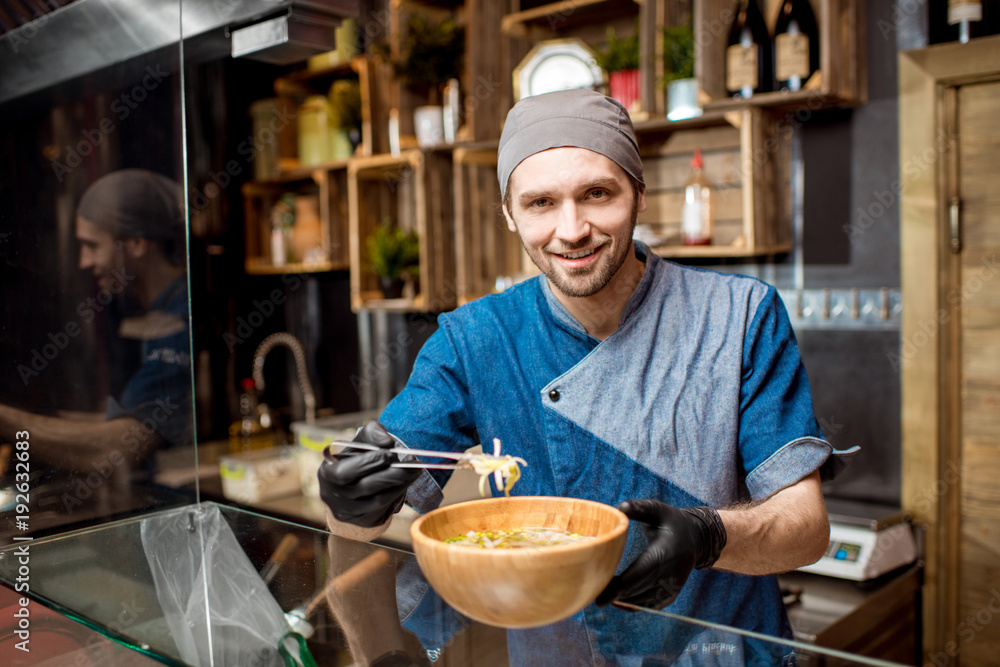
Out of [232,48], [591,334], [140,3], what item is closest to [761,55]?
[591,334]

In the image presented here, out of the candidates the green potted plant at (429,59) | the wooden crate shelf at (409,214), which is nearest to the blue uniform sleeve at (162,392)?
the wooden crate shelf at (409,214)

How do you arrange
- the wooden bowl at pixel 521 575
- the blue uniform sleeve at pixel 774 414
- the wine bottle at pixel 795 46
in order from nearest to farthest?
the wooden bowl at pixel 521 575
the blue uniform sleeve at pixel 774 414
the wine bottle at pixel 795 46

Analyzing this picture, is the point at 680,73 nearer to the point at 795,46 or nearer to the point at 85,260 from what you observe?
the point at 795,46

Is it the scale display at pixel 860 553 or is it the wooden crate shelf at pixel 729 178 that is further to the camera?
the wooden crate shelf at pixel 729 178

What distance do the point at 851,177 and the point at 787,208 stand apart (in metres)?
0.20

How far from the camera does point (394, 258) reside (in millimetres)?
3379

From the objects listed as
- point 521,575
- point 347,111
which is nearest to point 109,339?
point 521,575

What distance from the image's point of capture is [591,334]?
150 centimetres

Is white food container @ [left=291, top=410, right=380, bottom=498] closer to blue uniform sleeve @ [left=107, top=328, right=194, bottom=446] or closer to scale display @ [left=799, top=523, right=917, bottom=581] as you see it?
scale display @ [left=799, top=523, right=917, bottom=581]

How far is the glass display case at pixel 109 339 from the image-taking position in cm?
113

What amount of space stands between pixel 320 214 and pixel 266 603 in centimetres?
310

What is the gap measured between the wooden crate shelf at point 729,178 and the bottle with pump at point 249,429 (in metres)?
2.01

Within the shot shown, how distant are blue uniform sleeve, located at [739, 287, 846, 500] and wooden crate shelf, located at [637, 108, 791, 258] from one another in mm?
1042

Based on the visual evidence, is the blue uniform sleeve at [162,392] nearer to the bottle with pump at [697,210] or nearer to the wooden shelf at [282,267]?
the bottle with pump at [697,210]
